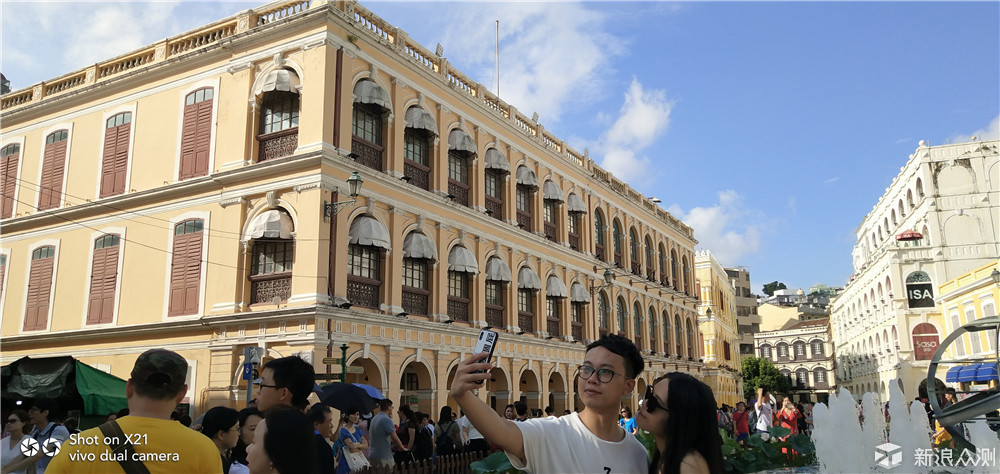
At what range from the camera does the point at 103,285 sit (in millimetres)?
19422

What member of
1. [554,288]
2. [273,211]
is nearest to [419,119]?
[273,211]

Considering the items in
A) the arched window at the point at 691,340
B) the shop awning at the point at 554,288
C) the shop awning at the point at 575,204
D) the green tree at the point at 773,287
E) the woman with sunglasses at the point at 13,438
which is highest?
the green tree at the point at 773,287

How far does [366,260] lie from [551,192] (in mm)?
10436

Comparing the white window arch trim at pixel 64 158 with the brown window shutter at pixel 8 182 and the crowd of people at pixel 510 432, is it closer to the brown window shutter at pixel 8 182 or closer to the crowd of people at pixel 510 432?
the brown window shutter at pixel 8 182

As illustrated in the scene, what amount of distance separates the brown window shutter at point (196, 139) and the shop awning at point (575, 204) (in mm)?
14398

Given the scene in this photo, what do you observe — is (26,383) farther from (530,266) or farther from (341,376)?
(530,266)

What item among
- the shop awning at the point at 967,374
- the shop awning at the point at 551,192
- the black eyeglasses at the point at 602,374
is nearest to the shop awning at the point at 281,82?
the shop awning at the point at 551,192

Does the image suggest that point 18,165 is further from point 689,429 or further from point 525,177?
point 689,429

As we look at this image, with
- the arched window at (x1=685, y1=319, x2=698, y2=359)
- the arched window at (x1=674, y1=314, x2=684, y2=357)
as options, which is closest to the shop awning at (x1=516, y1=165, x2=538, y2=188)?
the arched window at (x1=674, y1=314, x2=684, y2=357)

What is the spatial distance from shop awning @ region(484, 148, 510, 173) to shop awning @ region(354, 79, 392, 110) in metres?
5.62

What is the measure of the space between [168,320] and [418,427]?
9.14 m

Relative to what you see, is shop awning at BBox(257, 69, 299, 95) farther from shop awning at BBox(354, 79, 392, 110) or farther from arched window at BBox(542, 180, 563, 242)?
arched window at BBox(542, 180, 563, 242)

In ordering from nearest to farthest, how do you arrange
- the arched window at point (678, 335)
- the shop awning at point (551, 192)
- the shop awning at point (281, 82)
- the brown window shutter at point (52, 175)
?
1. the shop awning at point (281, 82)
2. the brown window shutter at point (52, 175)
3. the shop awning at point (551, 192)
4. the arched window at point (678, 335)

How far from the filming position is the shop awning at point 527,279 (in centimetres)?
2447
